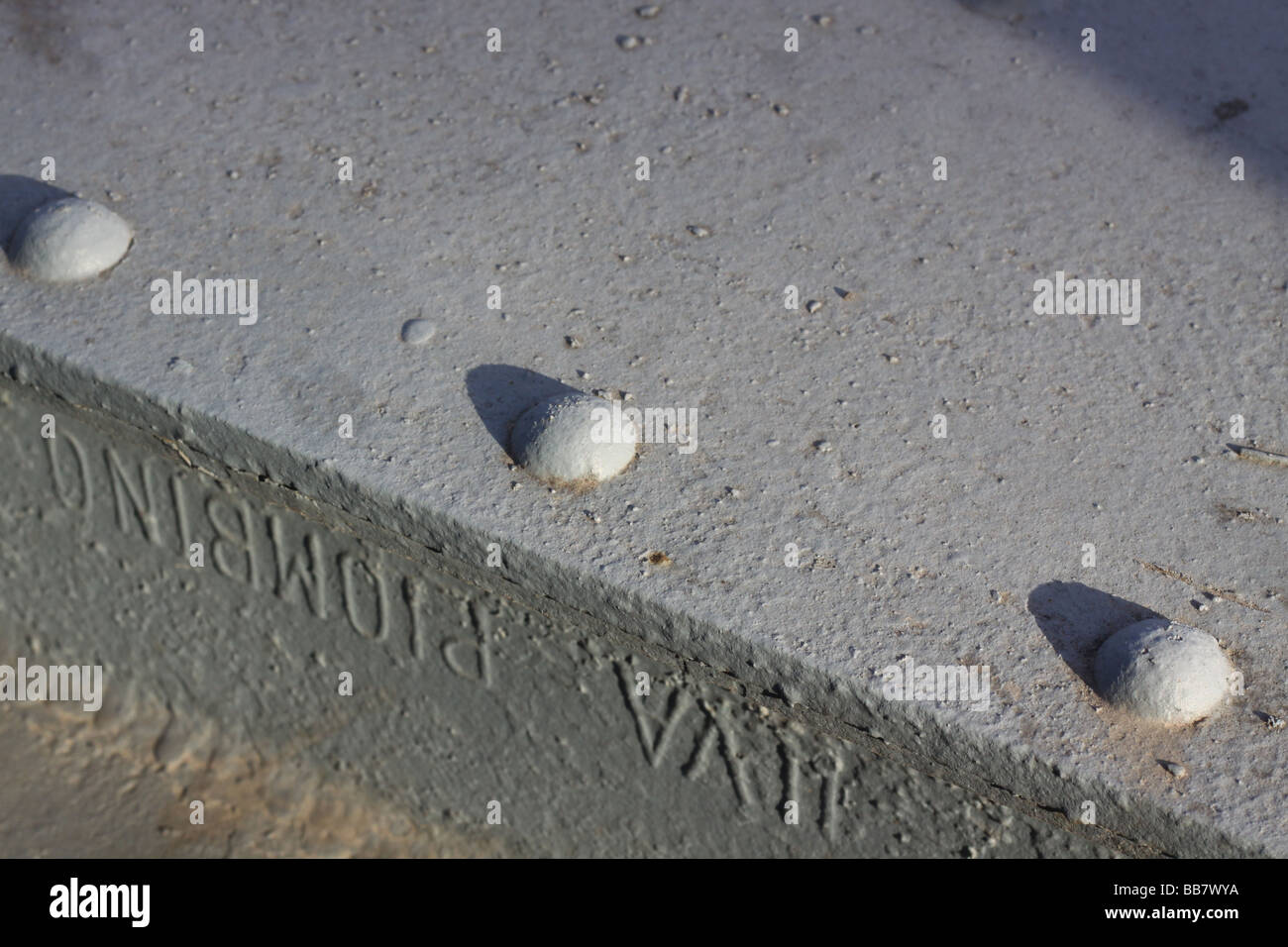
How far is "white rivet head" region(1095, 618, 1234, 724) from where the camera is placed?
168cm

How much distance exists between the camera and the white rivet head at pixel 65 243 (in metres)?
2.30

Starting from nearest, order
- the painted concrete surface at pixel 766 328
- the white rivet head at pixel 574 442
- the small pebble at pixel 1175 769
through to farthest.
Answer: the small pebble at pixel 1175 769
the painted concrete surface at pixel 766 328
the white rivet head at pixel 574 442

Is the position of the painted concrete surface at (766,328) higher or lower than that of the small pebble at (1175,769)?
higher
